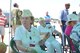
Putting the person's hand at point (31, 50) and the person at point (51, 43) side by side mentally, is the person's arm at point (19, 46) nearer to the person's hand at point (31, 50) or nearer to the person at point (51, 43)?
the person's hand at point (31, 50)

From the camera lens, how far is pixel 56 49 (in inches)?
239

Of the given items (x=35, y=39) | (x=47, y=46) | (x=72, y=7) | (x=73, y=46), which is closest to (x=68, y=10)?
(x=72, y=7)

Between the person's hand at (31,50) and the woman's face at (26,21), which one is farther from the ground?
the woman's face at (26,21)

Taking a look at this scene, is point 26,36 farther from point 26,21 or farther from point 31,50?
point 31,50

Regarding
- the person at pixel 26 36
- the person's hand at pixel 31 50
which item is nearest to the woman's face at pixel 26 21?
the person at pixel 26 36

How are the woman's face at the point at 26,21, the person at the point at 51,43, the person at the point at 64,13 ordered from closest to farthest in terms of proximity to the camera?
the woman's face at the point at 26,21 → the person at the point at 51,43 → the person at the point at 64,13

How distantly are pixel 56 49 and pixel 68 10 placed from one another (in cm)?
339

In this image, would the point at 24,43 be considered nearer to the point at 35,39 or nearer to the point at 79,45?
the point at 35,39

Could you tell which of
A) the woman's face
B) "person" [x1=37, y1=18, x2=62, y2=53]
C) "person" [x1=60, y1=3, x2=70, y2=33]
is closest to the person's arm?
the woman's face

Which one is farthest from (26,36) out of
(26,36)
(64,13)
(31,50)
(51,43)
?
(64,13)

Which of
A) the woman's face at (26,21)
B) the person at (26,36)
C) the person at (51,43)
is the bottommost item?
the person at (51,43)

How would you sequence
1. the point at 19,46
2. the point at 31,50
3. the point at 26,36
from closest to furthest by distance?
1. the point at 31,50
2. the point at 19,46
3. the point at 26,36

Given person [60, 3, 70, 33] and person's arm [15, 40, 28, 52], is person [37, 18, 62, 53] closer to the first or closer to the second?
person's arm [15, 40, 28, 52]

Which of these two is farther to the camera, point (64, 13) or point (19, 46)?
point (64, 13)
